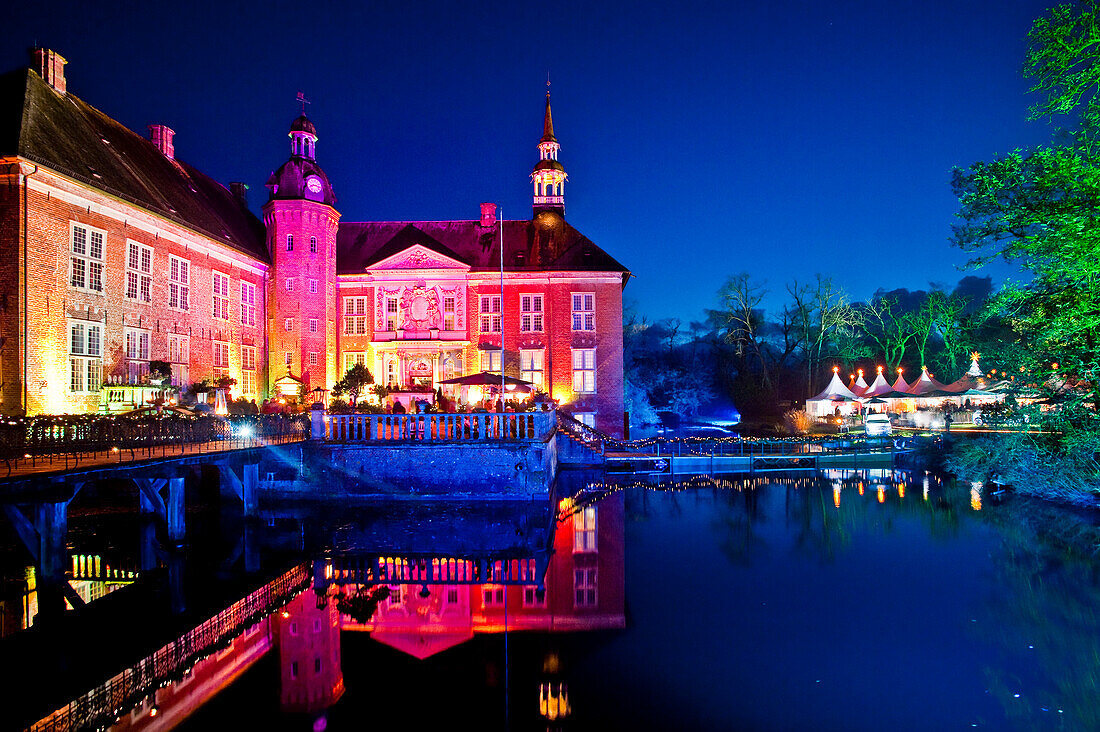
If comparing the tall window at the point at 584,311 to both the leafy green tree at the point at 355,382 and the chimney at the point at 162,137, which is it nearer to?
the leafy green tree at the point at 355,382

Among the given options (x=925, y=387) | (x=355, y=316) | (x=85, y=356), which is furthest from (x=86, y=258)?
(x=925, y=387)

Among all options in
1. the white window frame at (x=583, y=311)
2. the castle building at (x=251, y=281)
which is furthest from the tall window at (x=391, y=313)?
the white window frame at (x=583, y=311)

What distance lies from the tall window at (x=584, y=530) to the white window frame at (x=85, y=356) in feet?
51.5

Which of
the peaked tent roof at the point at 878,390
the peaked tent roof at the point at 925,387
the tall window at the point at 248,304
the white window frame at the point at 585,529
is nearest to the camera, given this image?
the white window frame at the point at 585,529

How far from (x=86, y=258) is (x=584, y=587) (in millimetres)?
18983

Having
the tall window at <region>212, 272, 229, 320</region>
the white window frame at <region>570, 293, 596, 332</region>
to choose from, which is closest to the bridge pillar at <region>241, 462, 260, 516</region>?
the tall window at <region>212, 272, 229, 320</region>

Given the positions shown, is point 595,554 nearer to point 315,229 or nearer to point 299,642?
point 299,642

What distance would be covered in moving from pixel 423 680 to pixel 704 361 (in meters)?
63.9

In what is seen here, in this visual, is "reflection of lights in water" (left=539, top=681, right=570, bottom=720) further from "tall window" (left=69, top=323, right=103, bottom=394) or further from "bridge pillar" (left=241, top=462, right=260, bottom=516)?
"tall window" (left=69, top=323, right=103, bottom=394)

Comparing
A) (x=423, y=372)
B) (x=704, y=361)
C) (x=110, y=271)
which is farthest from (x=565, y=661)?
(x=704, y=361)

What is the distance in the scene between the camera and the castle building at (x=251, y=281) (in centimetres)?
1855

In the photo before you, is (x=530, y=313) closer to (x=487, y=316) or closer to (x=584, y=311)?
(x=487, y=316)

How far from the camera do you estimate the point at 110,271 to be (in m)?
21.1

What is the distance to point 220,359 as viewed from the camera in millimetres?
27750
